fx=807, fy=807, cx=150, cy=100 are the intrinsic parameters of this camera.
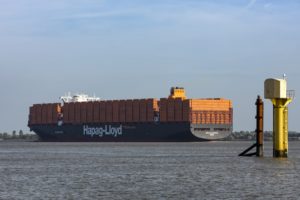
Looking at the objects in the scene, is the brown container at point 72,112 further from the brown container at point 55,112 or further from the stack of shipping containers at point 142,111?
the brown container at point 55,112

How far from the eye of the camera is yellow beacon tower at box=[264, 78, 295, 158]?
57375 millimetres

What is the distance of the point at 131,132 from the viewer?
536 ft

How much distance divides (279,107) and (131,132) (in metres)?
Answer: 107

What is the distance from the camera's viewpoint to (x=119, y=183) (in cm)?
4241

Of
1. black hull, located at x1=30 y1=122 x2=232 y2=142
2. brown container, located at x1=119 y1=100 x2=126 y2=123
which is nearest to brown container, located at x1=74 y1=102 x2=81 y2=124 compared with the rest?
black hull, located at x1=30 y1=122 x2=232 y2=142

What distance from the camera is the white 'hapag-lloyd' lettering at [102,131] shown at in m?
167

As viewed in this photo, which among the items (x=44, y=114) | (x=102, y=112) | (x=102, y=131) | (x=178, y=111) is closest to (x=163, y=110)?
(x=178, y=111)

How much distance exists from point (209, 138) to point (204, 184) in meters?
113

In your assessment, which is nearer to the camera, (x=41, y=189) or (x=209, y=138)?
(x=41, y=189)

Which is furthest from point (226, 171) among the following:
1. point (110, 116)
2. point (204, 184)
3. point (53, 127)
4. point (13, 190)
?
point (53, 127)

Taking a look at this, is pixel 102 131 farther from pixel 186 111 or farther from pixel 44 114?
pixel 186 111

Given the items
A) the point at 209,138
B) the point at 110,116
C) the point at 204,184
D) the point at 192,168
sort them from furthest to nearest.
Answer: the point at 110,116, the point at 209,138, the point at 192,168, the point at 204,184

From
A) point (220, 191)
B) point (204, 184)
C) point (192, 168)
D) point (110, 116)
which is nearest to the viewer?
point (220, 191)

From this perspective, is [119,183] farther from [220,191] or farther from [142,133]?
[142,133]
